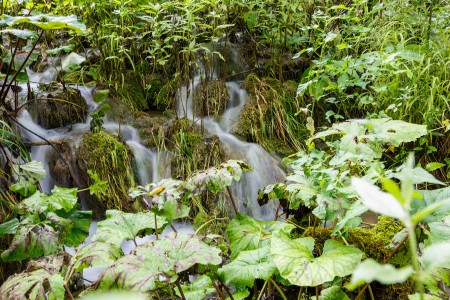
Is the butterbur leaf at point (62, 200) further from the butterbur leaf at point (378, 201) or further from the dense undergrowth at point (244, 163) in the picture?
the butterbur leaf at point (378, 201)

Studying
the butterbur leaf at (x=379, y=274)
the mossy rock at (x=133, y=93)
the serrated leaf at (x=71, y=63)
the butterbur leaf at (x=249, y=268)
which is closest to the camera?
the butterbur leaf at (x=379, y=274)

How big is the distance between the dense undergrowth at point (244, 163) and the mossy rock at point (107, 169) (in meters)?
0.01

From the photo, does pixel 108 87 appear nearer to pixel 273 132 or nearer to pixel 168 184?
pixel 273 132

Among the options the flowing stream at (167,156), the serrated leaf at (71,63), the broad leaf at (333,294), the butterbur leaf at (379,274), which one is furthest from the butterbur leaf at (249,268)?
the serrated leaf at (71,63)

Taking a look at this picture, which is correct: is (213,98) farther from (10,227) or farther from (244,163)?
(10,227)

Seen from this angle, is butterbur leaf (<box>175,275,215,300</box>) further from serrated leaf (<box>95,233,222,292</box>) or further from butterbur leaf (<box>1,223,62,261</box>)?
butterbur leaf (<box>1,223,62,261</box>)

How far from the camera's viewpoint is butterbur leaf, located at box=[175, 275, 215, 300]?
59.5 inches

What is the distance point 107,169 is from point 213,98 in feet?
5.07

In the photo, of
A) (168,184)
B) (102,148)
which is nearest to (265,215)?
(102,148)

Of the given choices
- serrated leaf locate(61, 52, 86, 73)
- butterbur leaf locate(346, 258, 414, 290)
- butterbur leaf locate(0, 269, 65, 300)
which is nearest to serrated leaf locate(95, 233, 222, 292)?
butterbur leaf locate(0, 269, 65, 300)

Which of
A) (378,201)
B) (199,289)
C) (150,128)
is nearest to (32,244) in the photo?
(199,289)

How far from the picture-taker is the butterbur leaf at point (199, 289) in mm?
1512

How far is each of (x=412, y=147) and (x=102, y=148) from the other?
2.82 meters

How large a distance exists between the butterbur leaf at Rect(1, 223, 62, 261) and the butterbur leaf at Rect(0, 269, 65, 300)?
18.2 inches
